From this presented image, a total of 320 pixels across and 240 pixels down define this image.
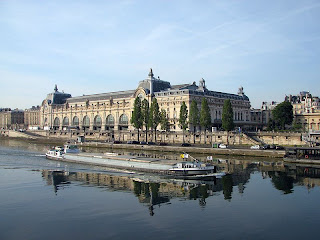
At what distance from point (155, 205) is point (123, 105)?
104023mm

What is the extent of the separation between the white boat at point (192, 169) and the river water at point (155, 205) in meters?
2.42

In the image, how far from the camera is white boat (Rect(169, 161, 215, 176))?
52909mm

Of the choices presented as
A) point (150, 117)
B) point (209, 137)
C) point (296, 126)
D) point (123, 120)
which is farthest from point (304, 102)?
point (150, 117)

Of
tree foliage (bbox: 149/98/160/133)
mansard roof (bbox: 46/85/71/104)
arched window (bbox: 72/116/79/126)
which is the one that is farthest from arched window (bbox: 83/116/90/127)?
tree foliage (bbox: 149/98/160/133)

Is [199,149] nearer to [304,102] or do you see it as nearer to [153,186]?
[153,186]

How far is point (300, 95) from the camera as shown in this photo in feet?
551

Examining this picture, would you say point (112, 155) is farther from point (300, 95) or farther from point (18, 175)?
point (300, 95)

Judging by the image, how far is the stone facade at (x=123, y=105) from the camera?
122875mm

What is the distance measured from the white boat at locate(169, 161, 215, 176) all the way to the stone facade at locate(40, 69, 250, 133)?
64507 millimetres

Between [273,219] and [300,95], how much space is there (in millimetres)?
146149

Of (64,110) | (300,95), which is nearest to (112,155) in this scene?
(64,110)

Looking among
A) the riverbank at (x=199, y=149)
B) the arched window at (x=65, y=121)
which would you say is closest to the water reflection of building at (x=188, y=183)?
the riverbank at (x=199, y=149)

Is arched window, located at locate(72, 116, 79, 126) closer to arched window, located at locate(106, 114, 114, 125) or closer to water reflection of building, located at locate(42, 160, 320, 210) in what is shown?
arched window, located at locate(106, 114, 114, 125)

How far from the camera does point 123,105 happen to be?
141 metres
